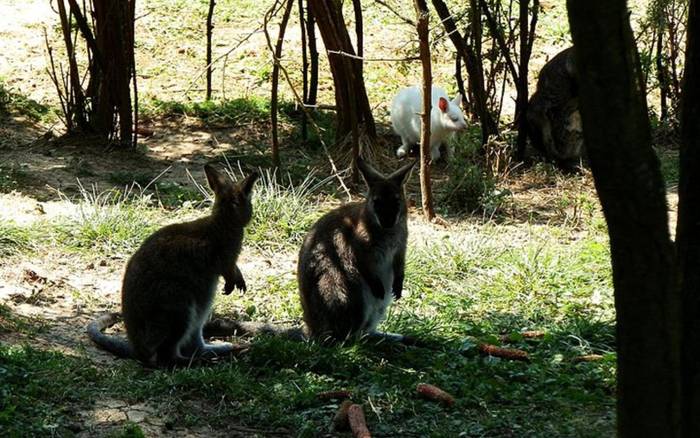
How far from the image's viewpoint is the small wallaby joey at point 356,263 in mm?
6238

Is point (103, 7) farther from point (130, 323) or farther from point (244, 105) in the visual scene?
point (130, 323)

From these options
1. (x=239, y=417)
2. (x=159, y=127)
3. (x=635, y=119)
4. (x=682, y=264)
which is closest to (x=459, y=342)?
(x=239, y=417)

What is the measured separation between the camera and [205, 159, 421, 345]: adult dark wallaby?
6238mm

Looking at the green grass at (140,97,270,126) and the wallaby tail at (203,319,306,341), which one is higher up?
→ the green grass at (140,97,270,126)

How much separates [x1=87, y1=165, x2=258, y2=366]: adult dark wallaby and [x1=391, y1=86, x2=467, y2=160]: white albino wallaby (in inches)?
206

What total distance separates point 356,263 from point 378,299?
10.4 inches

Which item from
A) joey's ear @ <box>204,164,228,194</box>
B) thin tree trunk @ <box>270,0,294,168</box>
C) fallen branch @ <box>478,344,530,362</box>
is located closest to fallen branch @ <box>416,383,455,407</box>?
fallen branch @ <box>478,344,530,362</box>

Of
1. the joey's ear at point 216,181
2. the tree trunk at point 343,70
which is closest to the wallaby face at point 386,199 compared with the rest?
the joey's ear at point 216,181

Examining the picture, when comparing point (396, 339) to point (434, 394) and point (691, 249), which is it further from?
point (691, 249)

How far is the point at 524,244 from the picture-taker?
862 centimetres

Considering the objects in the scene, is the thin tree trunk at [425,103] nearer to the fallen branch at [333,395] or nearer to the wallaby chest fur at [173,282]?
the wallaby chest fur at [173,282]

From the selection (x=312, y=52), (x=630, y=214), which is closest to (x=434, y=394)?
(x=630, y=214)

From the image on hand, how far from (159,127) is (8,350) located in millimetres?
6751

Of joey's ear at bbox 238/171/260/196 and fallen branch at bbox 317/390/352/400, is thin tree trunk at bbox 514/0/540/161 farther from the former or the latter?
fallen branch at bbox 317/390/352/400
